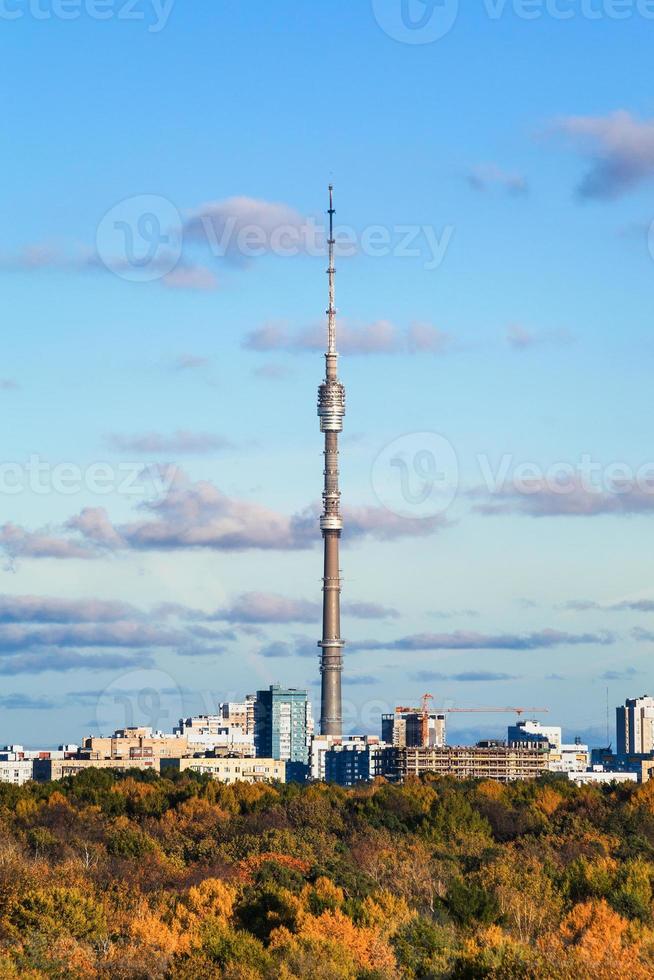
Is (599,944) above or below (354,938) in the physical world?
above

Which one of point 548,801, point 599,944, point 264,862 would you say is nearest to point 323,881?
point 264,862

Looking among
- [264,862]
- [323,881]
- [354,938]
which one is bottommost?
[354,938]

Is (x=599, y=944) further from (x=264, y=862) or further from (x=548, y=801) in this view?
(x=548, y=801)

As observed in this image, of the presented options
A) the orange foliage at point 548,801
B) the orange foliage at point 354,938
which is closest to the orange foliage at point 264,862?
the orange foliage at point 354,938

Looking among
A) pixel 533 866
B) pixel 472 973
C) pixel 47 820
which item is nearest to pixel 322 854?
pixel 533 866

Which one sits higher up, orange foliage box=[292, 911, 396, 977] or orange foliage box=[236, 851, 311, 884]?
orange foliage box=[236, 851, 311, 884]

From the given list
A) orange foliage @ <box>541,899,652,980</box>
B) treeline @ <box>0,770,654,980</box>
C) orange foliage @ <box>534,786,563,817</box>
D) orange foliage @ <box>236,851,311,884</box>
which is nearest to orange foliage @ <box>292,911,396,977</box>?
treeline @ <box>0,770,654,980</box>

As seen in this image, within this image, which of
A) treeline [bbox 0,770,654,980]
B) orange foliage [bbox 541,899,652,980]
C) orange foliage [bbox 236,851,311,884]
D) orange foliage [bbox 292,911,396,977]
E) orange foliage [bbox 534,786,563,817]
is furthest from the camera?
orange foliage [bbox 534,786,563,817]

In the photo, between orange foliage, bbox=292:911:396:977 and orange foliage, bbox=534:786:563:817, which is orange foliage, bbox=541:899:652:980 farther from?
orange foliage, bbox=534:786:563:817
